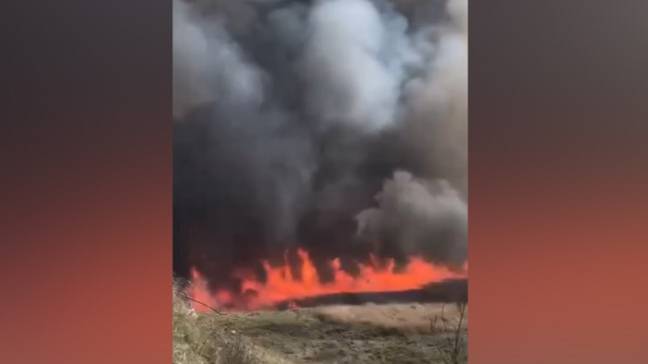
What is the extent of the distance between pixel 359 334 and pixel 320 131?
86 cm

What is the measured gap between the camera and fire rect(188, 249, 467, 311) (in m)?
3.09

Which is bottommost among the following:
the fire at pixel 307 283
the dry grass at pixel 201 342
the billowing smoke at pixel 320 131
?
the dry grass at pixel 201 342

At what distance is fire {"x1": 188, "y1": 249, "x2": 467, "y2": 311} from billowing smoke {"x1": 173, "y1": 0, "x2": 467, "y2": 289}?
38 millimetres

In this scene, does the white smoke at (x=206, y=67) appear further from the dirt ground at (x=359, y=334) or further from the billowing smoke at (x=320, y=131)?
the dirt ground at (x=359, y=334)

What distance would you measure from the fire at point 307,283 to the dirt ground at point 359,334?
7 cm

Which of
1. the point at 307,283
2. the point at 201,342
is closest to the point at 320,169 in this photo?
the point at 307,283

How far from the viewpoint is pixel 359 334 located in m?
3.16

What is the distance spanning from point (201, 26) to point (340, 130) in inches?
28.0

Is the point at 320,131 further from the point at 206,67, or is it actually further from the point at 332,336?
the point at 332,336

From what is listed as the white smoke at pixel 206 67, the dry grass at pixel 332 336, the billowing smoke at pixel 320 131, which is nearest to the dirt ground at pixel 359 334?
the dry grass at pixel 332 336

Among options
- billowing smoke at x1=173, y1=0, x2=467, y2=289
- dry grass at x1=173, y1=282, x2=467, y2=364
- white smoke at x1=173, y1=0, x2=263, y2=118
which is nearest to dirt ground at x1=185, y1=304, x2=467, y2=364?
dry grass at x1=173, y1=282, x2=467, y2=364

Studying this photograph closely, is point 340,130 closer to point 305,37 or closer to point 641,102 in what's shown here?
point 305,37

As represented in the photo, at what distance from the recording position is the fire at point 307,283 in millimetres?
3090

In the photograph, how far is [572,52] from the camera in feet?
10.4
